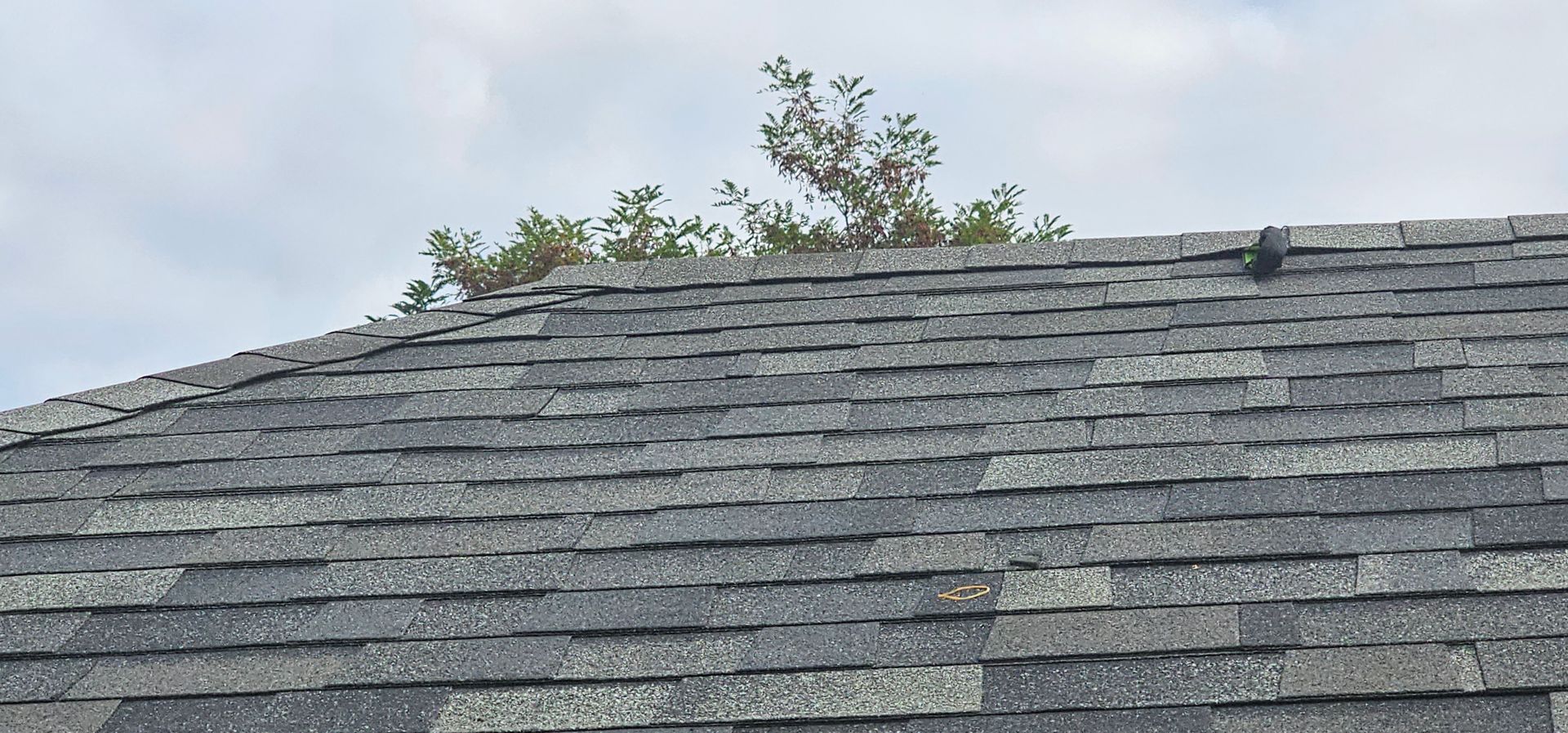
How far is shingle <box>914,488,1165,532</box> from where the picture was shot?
357 cm

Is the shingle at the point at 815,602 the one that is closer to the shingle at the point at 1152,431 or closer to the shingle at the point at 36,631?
the shingle at the point at 1152,431

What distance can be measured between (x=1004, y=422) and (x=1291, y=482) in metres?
0.81

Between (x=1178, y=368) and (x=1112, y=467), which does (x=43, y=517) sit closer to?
(x=1112, y=467)

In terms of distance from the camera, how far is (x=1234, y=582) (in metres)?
3.21

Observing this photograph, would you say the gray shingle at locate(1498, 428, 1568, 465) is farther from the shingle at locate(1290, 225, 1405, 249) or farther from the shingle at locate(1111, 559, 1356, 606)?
the shingle at locate(1290, 225, 1405, 249)

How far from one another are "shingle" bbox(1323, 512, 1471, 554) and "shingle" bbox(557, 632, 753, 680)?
51.1 inches

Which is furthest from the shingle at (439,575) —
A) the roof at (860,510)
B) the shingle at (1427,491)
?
the shingle at (1427,491)

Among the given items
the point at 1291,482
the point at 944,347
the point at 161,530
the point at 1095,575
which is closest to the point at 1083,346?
the point at 944,347

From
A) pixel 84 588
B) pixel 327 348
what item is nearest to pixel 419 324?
pixel 327 348

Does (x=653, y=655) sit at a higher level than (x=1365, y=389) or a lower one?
lower

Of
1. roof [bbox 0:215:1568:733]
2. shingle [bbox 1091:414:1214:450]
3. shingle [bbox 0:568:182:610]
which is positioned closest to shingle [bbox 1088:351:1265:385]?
roof [bbox 0:215:1568:733]

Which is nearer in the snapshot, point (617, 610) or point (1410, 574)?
point (1410, 574)

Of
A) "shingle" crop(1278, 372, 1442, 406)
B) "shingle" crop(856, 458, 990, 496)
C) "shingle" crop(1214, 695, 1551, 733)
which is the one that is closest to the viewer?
"shingle" crop(1214, 695, 1551, 733)

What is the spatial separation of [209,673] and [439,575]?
1.79 feet
